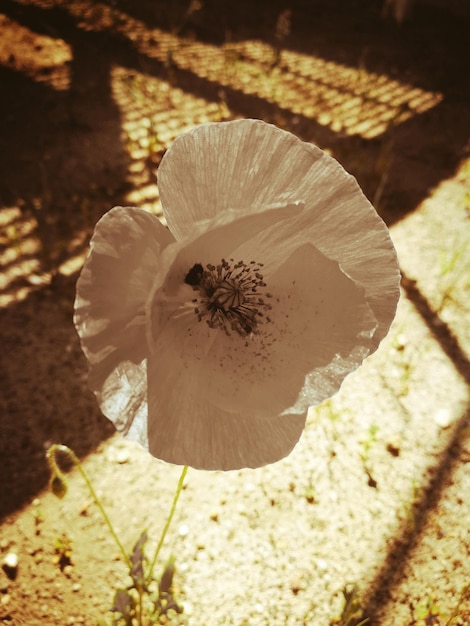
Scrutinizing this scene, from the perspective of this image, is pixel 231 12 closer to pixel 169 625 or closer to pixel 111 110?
pixel 111 110

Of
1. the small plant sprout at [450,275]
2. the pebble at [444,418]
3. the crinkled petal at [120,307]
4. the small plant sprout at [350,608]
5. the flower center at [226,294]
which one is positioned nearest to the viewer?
the crinkled petal at [120,307]

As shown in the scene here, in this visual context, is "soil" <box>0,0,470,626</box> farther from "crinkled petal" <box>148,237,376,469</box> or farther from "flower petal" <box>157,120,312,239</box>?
"flower petal" <box>157,120,312,239</box>

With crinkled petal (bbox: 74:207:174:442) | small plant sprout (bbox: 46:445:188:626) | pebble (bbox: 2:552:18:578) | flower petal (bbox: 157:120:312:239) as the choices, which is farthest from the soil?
flower petal (bbox: 157:120:312:239)

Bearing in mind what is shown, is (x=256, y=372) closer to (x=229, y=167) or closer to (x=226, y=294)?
(x=226, y=294)

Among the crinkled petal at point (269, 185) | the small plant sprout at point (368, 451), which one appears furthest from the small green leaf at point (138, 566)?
the small plant sprout at point (368, 451)

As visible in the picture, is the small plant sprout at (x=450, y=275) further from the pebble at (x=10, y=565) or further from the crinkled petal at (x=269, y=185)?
the pebble at (x=10, y=565)

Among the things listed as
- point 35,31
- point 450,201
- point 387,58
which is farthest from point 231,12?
point 450,201
